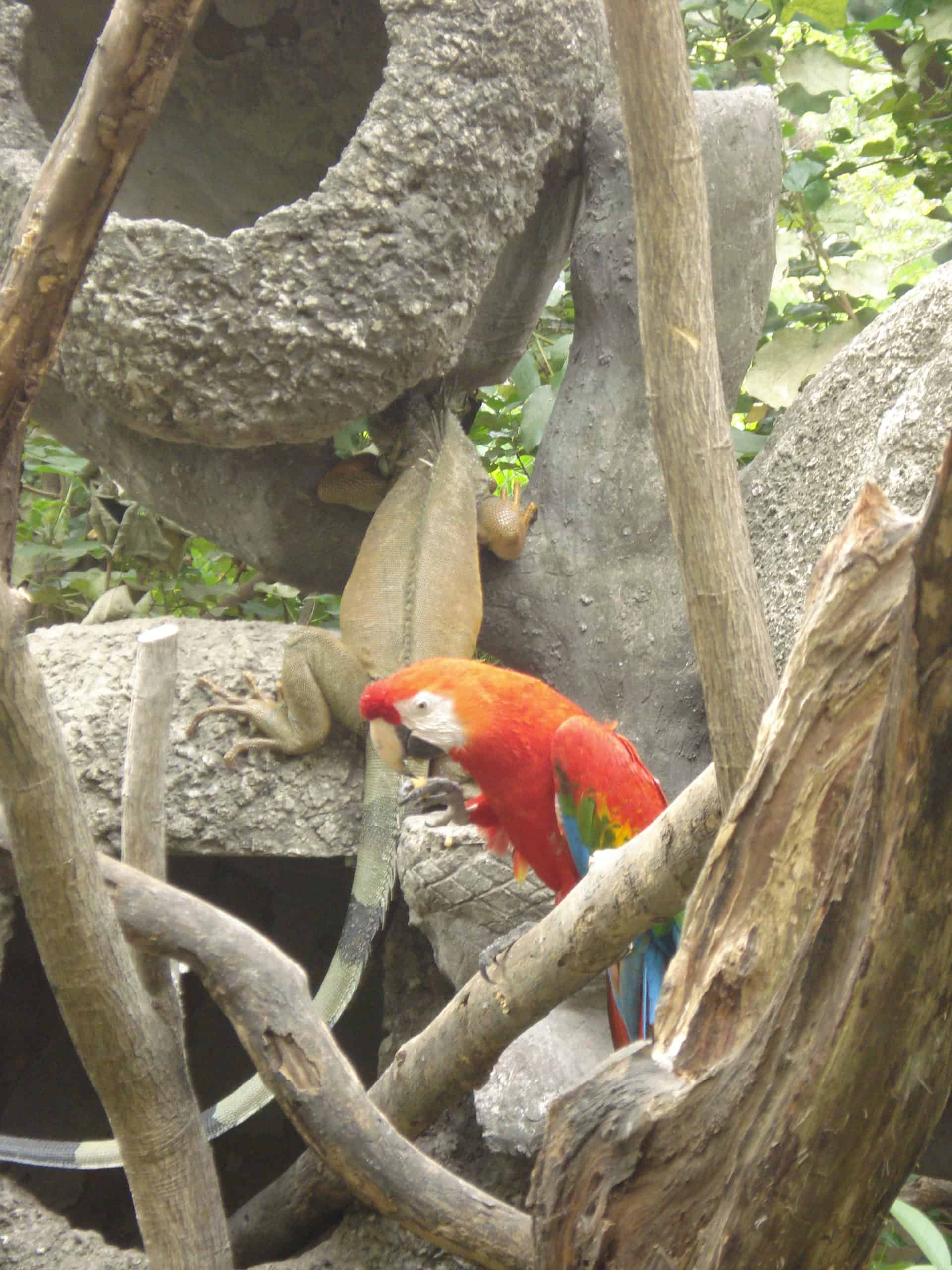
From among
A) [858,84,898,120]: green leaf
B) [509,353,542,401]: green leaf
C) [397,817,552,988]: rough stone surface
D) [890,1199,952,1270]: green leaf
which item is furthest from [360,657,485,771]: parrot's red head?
[858,84,898,120]: green leaf

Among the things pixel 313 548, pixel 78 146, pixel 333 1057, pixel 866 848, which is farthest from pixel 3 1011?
pixel 866 848

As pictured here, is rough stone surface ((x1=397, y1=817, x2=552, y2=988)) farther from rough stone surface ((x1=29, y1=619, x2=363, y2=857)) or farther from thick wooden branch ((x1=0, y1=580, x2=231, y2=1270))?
thick wooden branch ((x1=0, y1=580, x2=231, y2=1270))

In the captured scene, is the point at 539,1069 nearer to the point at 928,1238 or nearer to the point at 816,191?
the point at 928,1238

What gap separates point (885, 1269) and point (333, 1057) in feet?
3.19

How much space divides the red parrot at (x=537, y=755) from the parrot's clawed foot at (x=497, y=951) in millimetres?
150

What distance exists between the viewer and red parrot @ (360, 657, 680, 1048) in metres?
1.65

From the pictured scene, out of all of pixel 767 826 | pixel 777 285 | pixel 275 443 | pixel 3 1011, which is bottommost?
pixel 3 1011

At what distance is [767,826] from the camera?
86 cm

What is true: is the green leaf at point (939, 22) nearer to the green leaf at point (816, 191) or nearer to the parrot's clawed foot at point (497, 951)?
the green leaf at point (816, 191)

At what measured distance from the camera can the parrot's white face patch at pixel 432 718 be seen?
1640mm

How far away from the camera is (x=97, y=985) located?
1313mm

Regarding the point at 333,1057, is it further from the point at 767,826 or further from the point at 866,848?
the point at 866,848

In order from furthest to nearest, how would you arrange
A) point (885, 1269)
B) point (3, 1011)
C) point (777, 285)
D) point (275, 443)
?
point (777, 285), point (3, 1011), point (275, 443), point (885, 1269)

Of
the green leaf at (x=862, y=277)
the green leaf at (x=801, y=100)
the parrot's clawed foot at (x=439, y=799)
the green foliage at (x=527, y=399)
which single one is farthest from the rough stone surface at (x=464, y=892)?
the green leaf at (x=801, y=100)
